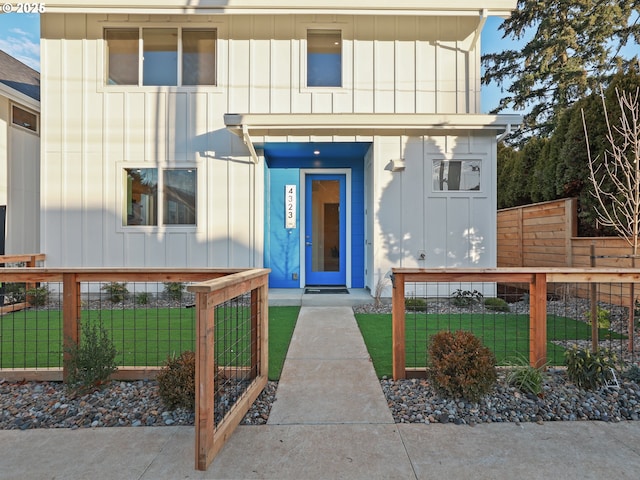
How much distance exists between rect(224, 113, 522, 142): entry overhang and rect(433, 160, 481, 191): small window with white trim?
0.60 metres

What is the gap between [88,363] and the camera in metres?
2.85

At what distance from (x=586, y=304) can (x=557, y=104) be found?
1423 cm

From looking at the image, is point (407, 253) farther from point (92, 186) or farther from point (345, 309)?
point (92, 186)

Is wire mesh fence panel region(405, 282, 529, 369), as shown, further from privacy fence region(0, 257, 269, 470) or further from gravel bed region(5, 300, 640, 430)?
privacy fence region(0, 257, 269, 470)

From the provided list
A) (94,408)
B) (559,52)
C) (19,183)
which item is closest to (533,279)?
(94,408)

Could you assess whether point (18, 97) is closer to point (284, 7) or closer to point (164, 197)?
point (164, 197)

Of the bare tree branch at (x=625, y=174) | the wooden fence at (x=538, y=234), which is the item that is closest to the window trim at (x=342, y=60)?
the bare tree branch at (x=625, y=174)

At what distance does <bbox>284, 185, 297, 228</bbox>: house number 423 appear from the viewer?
293 inches

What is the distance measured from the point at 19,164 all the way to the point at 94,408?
7627mm


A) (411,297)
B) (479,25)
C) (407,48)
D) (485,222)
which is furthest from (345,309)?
(479,25)

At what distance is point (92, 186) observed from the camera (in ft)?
22.3

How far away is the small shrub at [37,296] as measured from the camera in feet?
20.3

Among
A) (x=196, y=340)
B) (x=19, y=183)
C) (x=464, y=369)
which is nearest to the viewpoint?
(x=196, y=340)

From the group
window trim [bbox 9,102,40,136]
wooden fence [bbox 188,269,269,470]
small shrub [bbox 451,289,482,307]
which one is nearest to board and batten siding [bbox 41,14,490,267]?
window trim [bbox 9,102,40,136]
